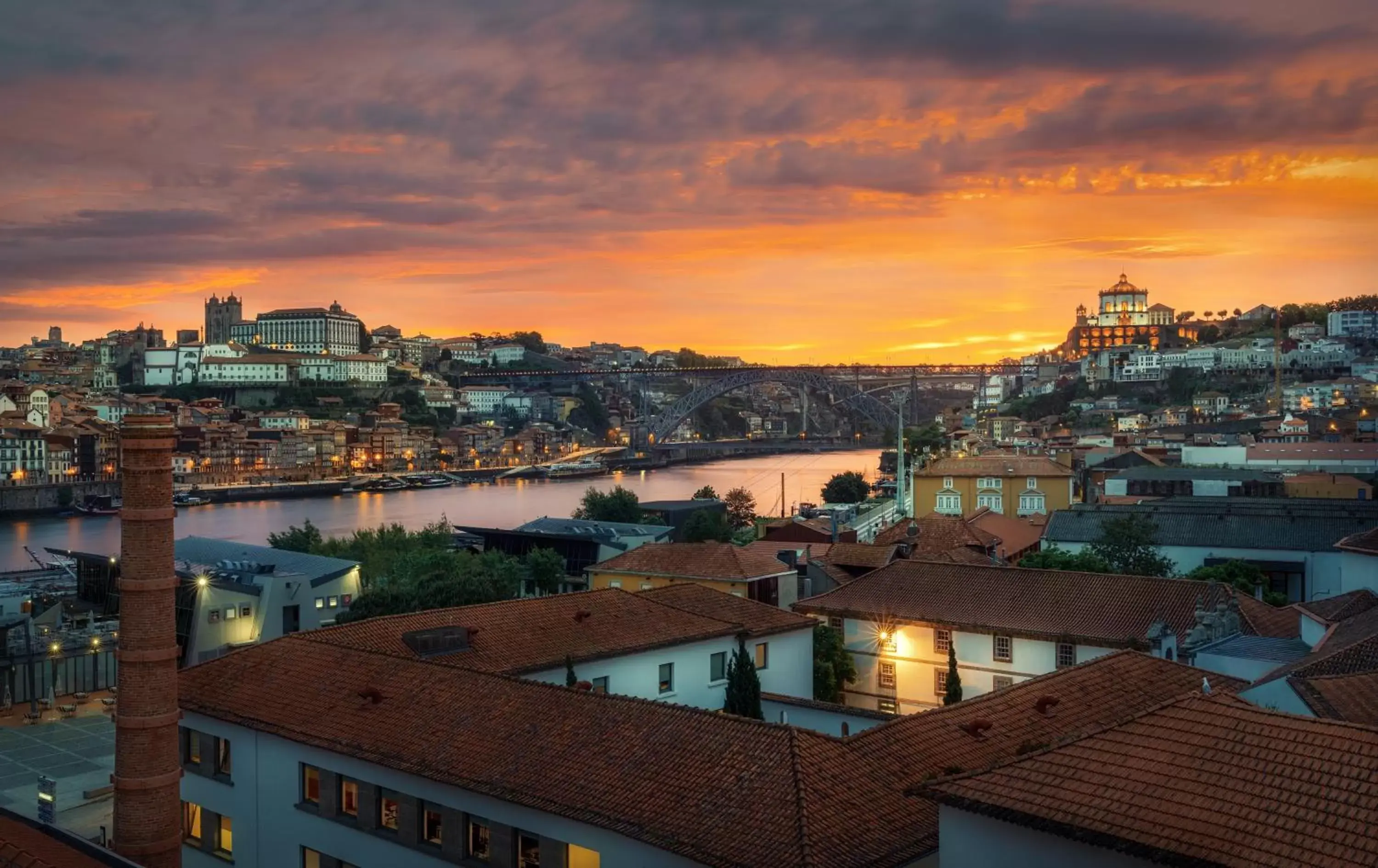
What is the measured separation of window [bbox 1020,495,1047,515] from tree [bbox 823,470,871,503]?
6.63 m

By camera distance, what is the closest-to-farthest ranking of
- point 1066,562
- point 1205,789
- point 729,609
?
point 1205,789 → point 729,609 → point 1066,562

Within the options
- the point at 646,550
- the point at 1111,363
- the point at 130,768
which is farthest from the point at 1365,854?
the point at 1111,363

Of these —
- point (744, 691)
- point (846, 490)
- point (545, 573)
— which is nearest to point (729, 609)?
point (744, 691)

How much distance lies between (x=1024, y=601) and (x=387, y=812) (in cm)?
339

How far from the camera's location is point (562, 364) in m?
63.5

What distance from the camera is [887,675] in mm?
5832

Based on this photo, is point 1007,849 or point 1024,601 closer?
point 1007,849

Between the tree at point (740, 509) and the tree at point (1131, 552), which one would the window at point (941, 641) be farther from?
the tree at point (740, 509)

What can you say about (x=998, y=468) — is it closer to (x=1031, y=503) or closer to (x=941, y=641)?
(x=1031, y=503)

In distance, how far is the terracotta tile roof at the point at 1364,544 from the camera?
6.02 m

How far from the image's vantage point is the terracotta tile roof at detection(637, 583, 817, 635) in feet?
16.3

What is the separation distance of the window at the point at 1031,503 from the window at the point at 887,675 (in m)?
7.70

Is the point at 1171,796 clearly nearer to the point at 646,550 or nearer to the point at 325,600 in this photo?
the point at 646,550

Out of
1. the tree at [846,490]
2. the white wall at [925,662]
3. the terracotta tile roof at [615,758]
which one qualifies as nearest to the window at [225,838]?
the terracotta tile roof at [615,758]
